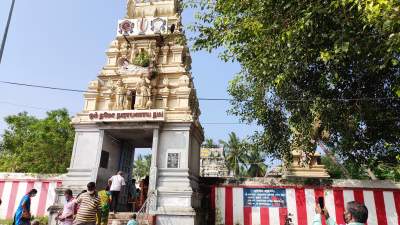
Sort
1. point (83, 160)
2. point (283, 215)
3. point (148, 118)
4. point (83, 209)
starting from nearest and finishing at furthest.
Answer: point (83, 209) → point (148, 118) → point (283, 215) → point (83, 160)

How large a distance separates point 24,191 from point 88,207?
1119 centimetres

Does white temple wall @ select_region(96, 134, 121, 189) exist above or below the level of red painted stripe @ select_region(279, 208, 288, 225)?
above

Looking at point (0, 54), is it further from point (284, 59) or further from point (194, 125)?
point (284, 59)

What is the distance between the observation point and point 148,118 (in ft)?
41.4

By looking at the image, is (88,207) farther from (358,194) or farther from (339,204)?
(358,194)

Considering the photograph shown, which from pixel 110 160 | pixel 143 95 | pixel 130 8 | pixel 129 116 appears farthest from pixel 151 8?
pixel 110 160

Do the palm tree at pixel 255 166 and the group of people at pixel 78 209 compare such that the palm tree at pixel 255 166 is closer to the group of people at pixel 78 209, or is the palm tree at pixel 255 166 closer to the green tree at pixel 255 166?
the green tree at pixel 255 166

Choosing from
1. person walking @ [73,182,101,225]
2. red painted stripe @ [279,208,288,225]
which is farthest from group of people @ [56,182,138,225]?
red painted stripe @ [279,208,288,225]

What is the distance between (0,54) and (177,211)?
25.2 feet

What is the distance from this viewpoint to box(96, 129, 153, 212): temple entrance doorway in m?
13.3

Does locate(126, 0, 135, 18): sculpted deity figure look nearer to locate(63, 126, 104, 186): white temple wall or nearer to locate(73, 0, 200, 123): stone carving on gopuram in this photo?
locate(73, 0, 200, 123): stone carving on gopuram

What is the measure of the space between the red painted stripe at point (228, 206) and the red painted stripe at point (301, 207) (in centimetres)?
274

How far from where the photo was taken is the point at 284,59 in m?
8.24

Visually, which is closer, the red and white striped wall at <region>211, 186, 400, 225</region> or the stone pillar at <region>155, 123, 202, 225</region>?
the stone pillar at <region>155, 123, 202, 225</region>
